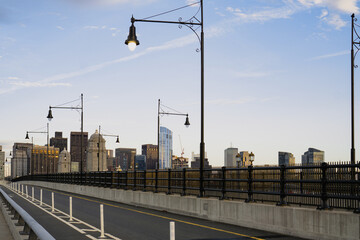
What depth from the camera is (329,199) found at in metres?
13.6

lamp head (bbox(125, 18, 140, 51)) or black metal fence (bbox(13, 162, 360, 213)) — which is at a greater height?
lamp head (bbox(125, 18, 140, 51))

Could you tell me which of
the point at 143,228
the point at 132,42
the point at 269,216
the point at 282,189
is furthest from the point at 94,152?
the point at 282,189

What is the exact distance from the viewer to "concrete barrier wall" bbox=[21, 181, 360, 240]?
486 inches

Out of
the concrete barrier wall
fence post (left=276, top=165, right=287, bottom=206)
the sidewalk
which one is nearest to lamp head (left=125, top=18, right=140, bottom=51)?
the concrete barrier wall

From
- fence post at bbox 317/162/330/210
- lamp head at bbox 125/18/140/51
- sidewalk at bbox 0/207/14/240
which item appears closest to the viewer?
fence post at bbox 317/162/330/210

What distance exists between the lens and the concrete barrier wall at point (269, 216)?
12352 millimetres

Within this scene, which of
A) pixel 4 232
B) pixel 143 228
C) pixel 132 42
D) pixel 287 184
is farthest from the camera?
pixel 132 42

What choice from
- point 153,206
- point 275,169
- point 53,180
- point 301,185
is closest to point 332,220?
point 301,185

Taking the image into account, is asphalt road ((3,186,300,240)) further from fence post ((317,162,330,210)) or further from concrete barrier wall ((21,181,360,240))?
fence post ((317,162,330,210))

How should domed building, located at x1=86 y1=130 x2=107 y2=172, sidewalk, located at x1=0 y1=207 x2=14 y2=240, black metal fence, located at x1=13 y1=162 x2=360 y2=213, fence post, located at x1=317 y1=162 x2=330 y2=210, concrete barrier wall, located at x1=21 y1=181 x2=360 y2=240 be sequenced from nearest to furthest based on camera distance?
concrete barrier wall, located at x1=21 y1=181 x2=360 y2=240 < black metal fence, located at x1=13 y1=162 x2=360 y2=213 < fence post, located at x1=317 y1=162 x2=330 y2=210 < sidewalk, located at x1=0 y1=207 x2=14 y2=240 < domed building, located at x1=86 y1=130 x2=107 y2=172

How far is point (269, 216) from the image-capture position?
15281 mm

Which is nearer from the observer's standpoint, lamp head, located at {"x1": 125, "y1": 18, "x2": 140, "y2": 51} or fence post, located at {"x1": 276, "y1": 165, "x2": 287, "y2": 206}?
fence post, located at {"x1": 276, "y1": 165, "x2": 287, "y2": 206}

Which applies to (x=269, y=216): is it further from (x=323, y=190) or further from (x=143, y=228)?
(x=143, y=228)

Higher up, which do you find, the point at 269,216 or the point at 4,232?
the point at 269,216
